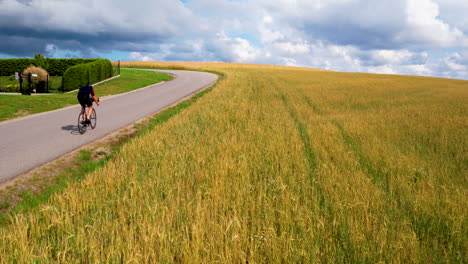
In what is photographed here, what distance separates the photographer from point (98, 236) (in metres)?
3.90

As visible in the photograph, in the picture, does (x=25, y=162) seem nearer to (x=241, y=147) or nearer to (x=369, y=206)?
(x=241, y=147)

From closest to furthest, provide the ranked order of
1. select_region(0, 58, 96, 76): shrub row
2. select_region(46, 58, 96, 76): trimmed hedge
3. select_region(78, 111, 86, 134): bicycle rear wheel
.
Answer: select_region(78, 111, 86, 134): bicycle rear wheel → select_region(0, 58, 96, 76): shrub row → select_region(46, 58, 96, 76): trimmed hedge

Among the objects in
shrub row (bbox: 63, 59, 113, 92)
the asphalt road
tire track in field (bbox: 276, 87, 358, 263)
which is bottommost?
the asphalt road

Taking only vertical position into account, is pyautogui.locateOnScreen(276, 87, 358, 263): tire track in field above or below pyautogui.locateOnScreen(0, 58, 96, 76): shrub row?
below

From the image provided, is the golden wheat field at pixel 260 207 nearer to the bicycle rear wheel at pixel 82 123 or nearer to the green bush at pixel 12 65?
the bicycle rear wheel at pixel 82 123

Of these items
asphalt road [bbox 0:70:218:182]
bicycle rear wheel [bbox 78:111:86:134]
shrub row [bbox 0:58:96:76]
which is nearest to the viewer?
asphalt road [bbox 0:70:218:182]

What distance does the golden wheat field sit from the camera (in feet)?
11.6

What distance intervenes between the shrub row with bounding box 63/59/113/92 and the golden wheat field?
65.2ft

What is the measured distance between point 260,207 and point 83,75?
2639 cm

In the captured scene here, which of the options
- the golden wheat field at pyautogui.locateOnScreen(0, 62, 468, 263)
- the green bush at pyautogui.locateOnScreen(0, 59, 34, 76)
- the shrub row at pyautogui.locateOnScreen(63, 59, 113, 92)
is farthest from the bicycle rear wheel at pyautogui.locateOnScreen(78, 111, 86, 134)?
the green bush at pyautogui.locateOnScreen(0, 59, 34, 76)

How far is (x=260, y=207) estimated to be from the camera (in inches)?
182

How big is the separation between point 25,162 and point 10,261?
510 cm

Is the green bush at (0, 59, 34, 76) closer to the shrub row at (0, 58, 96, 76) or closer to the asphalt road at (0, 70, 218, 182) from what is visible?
the shrub row at (0, 58, 96, 76)

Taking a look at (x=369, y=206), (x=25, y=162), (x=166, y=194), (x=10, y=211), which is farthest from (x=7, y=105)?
(x=369, y=206)
